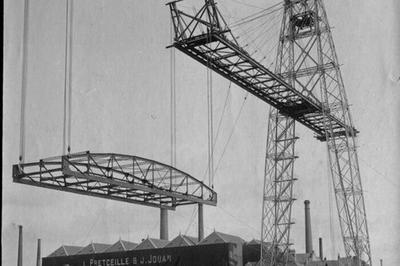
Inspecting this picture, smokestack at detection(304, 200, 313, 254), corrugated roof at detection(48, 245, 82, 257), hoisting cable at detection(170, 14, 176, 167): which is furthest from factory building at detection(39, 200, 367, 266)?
smokestack at detection(304, 200, 313, 254)

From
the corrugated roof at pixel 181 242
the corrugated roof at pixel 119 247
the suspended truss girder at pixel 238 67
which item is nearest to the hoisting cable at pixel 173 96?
the suspended truss girder at pixel 238 67

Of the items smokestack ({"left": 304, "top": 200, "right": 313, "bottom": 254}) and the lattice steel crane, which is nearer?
the lattice steel crane

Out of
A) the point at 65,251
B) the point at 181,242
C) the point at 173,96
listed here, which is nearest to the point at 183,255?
the point at 181,242

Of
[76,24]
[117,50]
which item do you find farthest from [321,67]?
[76,24]

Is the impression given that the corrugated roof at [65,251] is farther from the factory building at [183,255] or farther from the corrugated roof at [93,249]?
the factory building at [183,255]

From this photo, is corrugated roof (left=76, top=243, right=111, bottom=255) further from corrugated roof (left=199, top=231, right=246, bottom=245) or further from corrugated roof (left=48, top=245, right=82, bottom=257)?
corrugated roof (left=199, top=231, right=246, bottom=245)

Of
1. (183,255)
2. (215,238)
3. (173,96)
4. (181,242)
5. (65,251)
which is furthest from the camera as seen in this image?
(65,251)

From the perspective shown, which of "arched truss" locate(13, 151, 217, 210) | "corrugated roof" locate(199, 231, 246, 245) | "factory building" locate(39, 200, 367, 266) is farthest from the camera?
"corrugated roof" locate(199, 231, 246, 245)

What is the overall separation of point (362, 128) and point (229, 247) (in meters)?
13.3

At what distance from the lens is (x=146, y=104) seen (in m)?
26.0

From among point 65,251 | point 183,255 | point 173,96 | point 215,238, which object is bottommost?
point 65,251

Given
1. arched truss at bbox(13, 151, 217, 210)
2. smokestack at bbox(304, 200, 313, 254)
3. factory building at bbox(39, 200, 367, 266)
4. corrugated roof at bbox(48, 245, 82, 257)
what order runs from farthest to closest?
smokestack at bbox(304, 200, 313, 254)
corrugated roof at bbox(48, 245, 82, 257)
factory building at bbox(39, 200, 367, 266)
arched truss at bbox(13, 151, 217, 210)

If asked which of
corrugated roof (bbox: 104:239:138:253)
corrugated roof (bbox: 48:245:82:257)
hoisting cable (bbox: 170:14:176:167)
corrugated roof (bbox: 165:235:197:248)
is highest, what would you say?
hoisting cable (bbox: 170:14:176:167)

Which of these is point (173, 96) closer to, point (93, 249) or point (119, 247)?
point (119, 247)
